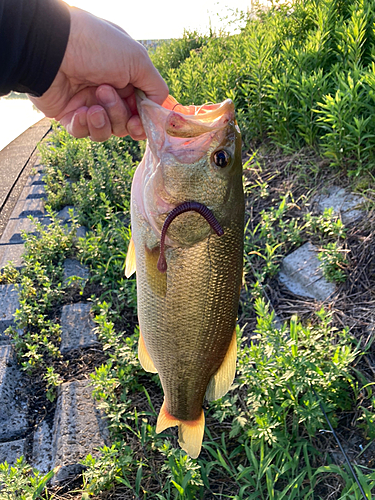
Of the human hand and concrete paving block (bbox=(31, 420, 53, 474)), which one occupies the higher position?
the human hand

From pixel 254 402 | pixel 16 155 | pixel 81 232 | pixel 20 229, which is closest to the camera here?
pixel 254 402

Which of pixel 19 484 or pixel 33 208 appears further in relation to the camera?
pixel 33 208

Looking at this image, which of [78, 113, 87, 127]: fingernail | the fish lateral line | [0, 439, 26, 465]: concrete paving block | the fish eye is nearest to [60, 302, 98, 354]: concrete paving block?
[0, 439, 26, 465]: concrete paving block

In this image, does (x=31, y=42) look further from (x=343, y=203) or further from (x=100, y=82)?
(x=343, y=203)

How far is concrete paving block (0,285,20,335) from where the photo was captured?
12.0ft

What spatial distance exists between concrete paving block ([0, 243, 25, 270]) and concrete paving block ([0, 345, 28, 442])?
4.09 feet

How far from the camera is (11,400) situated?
3006 mm

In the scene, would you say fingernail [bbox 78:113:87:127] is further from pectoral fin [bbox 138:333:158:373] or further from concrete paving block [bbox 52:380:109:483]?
concrete paving block [bbox 52:380:109:483]

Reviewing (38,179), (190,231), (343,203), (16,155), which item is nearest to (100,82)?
(190,231)

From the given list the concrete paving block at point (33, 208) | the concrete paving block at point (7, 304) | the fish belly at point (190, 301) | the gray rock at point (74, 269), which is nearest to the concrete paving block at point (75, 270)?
the gray rock at point (74, 269)

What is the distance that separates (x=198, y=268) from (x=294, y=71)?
3420mm

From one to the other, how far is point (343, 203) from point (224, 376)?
7.37ft

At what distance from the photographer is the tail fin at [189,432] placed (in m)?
1.95

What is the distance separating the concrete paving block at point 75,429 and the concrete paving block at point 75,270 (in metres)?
1.21
